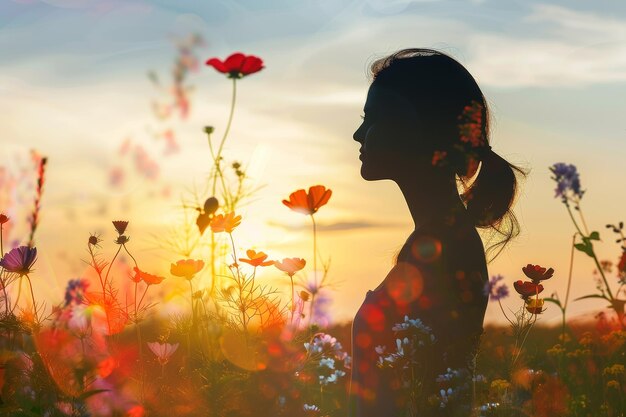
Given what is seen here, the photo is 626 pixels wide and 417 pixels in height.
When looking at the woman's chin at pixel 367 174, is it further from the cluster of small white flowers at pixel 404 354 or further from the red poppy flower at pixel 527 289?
the cluster of small white flowers at pixel 404 354

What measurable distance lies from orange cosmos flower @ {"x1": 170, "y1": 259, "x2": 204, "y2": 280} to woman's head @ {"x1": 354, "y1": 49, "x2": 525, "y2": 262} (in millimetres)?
1069

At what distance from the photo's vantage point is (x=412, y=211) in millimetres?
4242

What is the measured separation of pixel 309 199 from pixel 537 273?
1.30 meters

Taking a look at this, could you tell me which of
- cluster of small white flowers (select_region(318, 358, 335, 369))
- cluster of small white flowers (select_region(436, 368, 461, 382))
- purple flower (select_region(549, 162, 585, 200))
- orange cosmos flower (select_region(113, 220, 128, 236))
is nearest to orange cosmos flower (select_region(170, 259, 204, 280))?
orange cosmos flower (select_region(113, 220, 128, 236))

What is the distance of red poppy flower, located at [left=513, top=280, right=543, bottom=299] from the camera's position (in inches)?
160

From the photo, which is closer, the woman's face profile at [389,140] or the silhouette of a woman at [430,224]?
the silhouette of a woman at [430,224]

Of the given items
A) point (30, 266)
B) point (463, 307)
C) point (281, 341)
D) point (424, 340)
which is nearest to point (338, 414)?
point (281, 341)

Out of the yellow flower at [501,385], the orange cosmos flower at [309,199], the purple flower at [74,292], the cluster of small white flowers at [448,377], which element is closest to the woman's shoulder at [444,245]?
the orange cosmos flower at [309,199]

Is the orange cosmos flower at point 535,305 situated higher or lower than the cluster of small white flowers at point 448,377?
higher

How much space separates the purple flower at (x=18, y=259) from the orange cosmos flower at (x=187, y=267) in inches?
30.2

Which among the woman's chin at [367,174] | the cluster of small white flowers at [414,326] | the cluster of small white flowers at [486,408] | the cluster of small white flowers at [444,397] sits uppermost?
the woman's chin at [367,174]

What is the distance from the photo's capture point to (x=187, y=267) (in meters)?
4.31

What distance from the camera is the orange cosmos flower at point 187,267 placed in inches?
168

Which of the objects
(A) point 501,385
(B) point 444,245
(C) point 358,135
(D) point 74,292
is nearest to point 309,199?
(C) point 358,135
